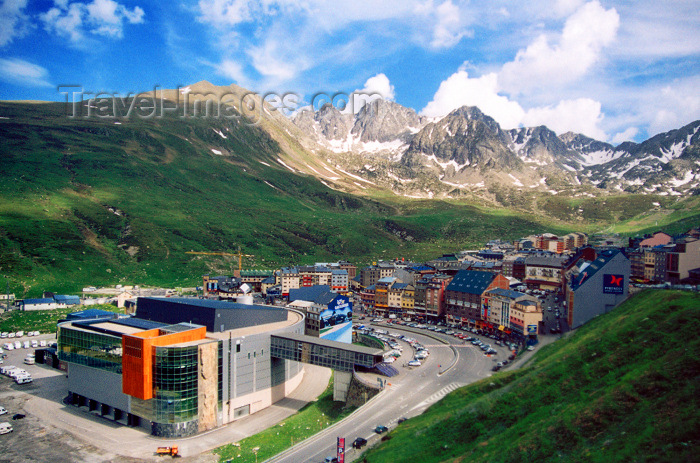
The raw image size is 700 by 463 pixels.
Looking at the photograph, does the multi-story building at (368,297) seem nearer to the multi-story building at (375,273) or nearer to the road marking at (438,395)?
the multi-story building at (375,273)

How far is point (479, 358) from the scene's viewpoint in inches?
2244

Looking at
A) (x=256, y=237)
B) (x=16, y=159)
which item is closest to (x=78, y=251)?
(x=256, y=237)

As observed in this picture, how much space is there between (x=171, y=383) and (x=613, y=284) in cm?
4736

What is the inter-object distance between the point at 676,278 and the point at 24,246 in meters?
138

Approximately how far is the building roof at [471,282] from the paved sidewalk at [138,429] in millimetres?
35802

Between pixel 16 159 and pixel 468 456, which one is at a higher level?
pixel 16 159

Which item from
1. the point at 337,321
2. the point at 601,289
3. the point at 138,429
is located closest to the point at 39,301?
the point at 138,429

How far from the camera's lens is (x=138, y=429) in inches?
1690

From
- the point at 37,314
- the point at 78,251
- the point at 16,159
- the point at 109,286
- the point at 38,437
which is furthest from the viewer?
the point at 16,159

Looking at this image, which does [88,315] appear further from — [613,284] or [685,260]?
[685,260]

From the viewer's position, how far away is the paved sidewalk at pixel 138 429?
126 ft

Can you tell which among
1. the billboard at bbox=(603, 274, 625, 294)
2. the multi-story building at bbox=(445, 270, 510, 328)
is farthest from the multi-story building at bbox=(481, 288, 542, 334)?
the billboard at bbox=(603, 274, 625, 294)

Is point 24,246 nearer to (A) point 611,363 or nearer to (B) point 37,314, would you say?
(B) point 37,314

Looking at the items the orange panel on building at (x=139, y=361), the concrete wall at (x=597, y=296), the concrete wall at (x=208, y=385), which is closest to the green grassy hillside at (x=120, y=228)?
the orange panel on building at (x=139, y=361)
